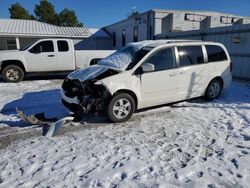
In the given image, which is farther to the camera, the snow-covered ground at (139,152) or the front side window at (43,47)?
the front side window at (43,47)

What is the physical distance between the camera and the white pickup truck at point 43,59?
32.6 ft

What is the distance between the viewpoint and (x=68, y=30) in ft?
81.7

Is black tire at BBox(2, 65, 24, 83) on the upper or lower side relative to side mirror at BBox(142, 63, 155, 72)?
Answer: lower

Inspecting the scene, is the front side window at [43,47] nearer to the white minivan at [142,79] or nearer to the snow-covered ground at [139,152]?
the snow-covered ground at [139,152]

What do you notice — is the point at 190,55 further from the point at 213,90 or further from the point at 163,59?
the point at 213,90

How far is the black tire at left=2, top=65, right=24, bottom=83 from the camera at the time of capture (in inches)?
390

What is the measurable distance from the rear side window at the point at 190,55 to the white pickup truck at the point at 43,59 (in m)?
6.11

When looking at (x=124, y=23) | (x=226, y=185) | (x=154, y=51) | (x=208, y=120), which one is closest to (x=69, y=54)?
(x=154, y=51)

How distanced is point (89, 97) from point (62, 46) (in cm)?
676

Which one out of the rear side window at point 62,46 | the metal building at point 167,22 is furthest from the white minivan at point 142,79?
the metal building at point 167,22

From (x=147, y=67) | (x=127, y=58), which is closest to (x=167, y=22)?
(x=127, y=58)

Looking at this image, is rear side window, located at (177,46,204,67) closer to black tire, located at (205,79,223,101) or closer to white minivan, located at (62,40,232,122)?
white minivan, located at (62,40,232,122)

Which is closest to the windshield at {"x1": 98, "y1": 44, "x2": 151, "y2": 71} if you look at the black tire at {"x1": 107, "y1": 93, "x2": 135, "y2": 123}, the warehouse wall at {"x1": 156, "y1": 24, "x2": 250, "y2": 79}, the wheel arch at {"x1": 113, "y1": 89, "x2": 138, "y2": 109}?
the wheel arch at {"x1": 113, "y1": 89, "x2": 138, "y2": 109}

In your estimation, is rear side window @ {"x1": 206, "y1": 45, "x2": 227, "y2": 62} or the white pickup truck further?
the white pickup truck
